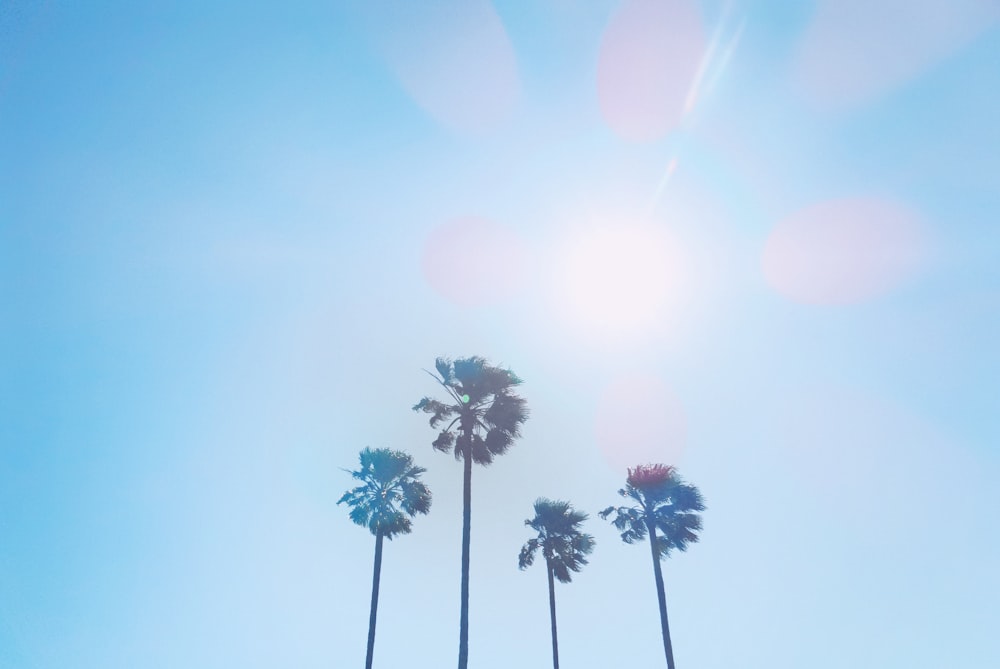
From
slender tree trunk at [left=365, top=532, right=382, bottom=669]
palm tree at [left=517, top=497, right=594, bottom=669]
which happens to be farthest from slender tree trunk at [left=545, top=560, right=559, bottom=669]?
slender tree trunk at [left=365, top=532, right=382, bottom=669]

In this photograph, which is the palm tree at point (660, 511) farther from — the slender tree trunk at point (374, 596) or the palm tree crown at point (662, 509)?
the slender tree trunk at point (374, 596)

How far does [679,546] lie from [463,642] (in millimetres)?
11268

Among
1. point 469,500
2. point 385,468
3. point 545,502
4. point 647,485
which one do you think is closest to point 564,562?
point 545,502

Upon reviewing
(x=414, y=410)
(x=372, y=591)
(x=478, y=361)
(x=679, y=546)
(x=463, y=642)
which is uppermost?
(x=478, y=361)

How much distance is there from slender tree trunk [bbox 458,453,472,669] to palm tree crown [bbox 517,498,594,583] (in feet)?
24.0

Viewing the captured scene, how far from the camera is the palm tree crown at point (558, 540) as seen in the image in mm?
31656

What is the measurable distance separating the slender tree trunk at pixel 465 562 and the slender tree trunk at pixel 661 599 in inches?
346

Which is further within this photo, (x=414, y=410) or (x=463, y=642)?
(x=414, y=410)

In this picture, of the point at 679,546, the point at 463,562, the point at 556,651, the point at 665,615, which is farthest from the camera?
the point at 556,651

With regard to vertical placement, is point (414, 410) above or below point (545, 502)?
above

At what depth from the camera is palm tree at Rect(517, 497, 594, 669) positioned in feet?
104

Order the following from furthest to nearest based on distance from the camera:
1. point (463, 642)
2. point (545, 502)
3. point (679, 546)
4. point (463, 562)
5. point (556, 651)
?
point (545, 502), point (556, 651), point (679, 546), point (463, 562), point (463, 642)

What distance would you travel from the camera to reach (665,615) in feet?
88.3

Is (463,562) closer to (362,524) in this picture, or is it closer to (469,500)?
(469,500)
